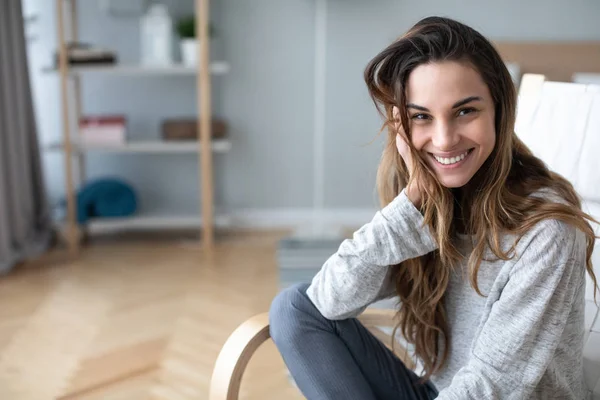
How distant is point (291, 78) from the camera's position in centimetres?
359

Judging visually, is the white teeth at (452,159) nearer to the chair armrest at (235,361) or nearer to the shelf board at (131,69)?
the chair armrest at (235,361)

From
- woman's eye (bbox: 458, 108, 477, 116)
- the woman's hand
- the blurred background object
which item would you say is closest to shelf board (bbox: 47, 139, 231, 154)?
the blurred background object

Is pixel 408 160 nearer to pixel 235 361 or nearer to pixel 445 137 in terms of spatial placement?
pixel 445 137

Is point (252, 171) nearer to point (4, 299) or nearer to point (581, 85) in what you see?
point (4, 299)

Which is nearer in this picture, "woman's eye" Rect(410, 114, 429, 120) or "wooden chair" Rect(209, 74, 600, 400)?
"woman's eye" Rect(410, 114, 429, 120)

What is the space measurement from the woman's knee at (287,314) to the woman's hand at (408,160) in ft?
0.88

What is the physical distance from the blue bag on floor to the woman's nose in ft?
8.35

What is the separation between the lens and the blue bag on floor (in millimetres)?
3322

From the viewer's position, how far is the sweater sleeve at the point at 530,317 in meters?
1.02

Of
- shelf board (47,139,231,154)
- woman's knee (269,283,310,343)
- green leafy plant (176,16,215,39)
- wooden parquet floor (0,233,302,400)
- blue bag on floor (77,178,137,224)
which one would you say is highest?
green leafy plant (176,16,215,39)

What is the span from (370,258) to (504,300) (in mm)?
220

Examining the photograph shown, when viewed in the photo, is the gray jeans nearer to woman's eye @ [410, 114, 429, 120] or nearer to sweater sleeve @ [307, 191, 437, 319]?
sweater sleeve @ [307, 191, 437, 319]

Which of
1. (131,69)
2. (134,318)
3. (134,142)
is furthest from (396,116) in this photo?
(134,142)

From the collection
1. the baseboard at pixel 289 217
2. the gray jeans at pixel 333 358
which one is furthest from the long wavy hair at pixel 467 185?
the baseboard at pixel 289 217
